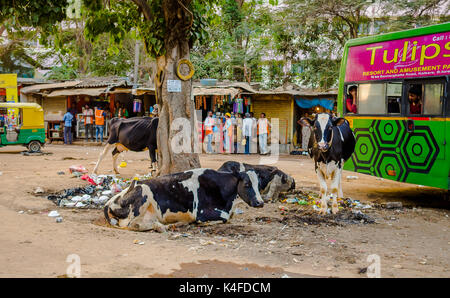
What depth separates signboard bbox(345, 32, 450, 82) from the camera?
7.85 m

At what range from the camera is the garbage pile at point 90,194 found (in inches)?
309

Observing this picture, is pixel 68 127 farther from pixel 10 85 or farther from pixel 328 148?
pixel 328 148

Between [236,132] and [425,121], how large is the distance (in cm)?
1193

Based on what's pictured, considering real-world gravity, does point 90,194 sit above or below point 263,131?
below

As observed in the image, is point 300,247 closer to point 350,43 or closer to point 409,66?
→ point 409,66

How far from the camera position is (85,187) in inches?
362

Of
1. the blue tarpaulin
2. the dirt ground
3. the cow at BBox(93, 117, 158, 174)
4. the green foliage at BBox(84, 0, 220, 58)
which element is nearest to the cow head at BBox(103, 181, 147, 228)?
the dirt ground

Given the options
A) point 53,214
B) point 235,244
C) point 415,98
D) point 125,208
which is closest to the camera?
point 235,244

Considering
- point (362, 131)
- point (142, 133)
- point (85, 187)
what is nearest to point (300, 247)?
point (362, 131)

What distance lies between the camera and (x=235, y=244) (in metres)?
5.47

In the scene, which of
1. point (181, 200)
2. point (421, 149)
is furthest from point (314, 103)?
point (181, 200)

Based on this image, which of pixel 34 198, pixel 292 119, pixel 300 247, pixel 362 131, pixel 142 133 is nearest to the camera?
pixel 300 247

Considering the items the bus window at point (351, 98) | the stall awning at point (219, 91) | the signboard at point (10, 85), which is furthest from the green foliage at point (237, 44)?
the bus window at point (351, 98)

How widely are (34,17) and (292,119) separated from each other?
48.5 ft
